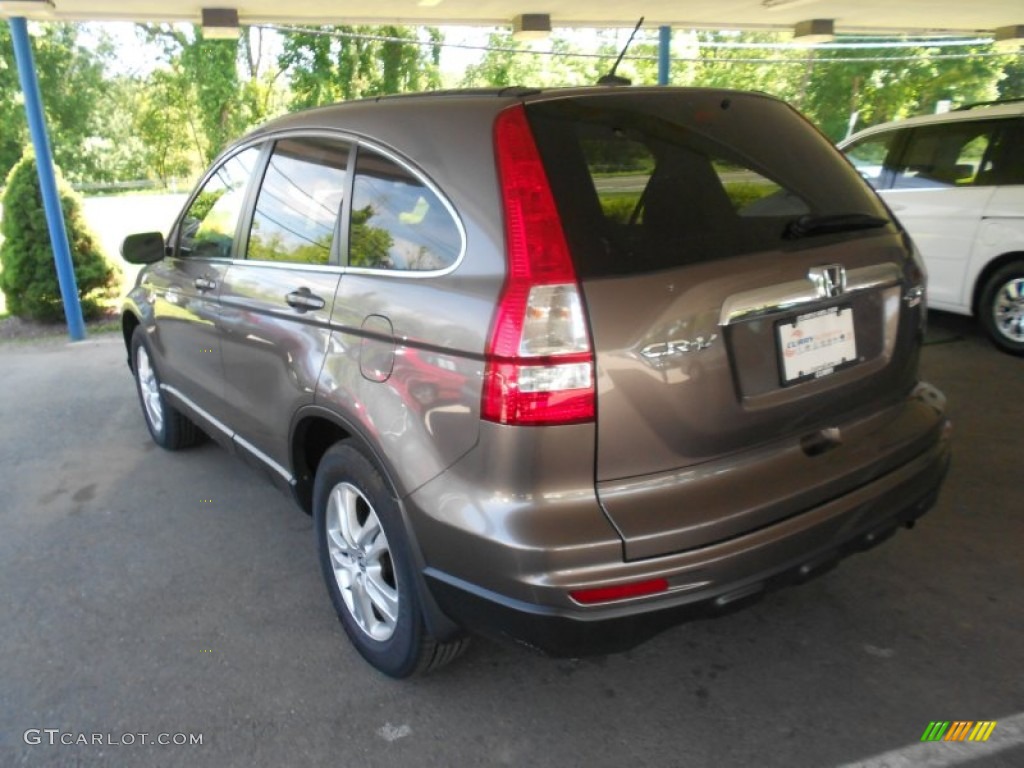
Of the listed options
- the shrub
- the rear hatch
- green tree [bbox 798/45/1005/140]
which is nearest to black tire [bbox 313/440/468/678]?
the rear hatch

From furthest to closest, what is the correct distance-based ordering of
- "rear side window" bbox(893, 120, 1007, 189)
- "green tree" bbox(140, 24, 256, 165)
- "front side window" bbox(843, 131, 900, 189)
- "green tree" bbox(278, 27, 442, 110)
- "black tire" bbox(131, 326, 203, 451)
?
1. "green tree" bbox(140, 24, 256, 165)
2. "green tree" bbox(278, 27, 442, 110)
3. "front side window" bbox(843, 131, 900, 189)
4. "rear side window" bbox(893, 120, 1007, 189)
5. "black tire" bbox(131, 326, 203, 451)

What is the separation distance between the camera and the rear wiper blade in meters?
2.30

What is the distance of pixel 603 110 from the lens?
7.39ft

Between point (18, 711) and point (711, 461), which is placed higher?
point (711, 461)

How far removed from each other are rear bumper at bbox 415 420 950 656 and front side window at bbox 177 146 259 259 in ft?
6.74

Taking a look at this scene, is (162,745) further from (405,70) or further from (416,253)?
(405,70)

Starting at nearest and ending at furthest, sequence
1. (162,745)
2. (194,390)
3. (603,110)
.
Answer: (603,110)
(162,745)
(194,390)

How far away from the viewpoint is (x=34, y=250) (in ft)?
28.0

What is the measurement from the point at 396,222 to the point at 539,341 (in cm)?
76

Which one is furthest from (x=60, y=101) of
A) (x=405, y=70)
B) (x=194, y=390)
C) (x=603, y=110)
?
(x=603, y=110)

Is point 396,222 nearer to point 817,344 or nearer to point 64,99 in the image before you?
point 817,344

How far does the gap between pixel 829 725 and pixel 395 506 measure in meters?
1.43

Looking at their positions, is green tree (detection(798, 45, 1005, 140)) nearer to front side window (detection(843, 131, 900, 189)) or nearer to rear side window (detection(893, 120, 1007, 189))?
front side window (detection(843, 131, 900, 189))

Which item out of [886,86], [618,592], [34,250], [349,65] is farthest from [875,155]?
[886,86]
